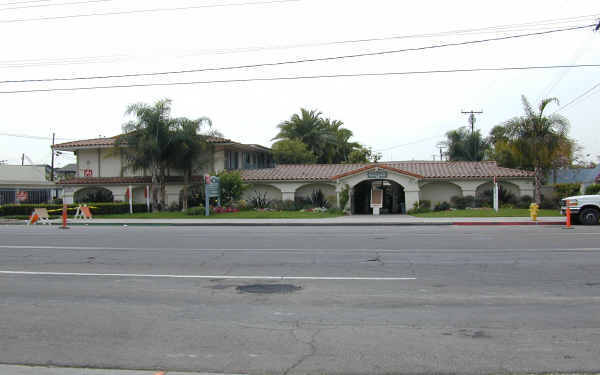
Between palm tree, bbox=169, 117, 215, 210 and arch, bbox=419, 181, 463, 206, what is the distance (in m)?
15.7

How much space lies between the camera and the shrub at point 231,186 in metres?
34.9

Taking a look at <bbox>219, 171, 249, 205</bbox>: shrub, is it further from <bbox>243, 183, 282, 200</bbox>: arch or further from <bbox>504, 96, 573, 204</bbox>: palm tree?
<bbox>504, 96, 573, 204</bbox>: palm tree

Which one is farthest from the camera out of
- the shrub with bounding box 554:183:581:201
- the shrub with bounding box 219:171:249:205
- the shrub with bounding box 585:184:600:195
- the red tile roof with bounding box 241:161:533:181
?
the red tile roof with bounding box 241:161:533:181

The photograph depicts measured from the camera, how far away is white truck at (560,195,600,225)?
22.9m

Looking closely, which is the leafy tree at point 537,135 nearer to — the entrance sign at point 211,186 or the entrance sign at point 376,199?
the entrance sign at point 376,199

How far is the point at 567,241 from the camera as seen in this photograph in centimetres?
1560

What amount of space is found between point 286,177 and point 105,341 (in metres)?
31.9

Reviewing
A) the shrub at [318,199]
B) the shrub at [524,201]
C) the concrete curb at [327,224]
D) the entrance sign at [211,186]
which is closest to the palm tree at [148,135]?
the entrance sign at [211,186]

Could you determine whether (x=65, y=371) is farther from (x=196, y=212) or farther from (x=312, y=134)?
(x=312, y=134)

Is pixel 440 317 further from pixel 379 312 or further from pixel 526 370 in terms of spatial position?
pixel 526 370

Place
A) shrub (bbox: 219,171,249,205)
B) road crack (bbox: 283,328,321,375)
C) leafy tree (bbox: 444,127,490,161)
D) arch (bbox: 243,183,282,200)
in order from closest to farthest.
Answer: road crack (bbox: 283,328,321,375)
shrub (bbox: 219,171,249,205)
arch (bbox: 243,183,282,200)
leafy tree (bbox: 444,127,490,161)

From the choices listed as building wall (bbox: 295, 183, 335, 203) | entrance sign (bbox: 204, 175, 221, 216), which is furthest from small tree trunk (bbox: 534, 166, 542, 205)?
entrance sign (bbox: 204, 175, 221, 216)

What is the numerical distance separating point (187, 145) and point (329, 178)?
9.96 m

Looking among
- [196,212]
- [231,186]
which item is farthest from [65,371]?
[231,186]
